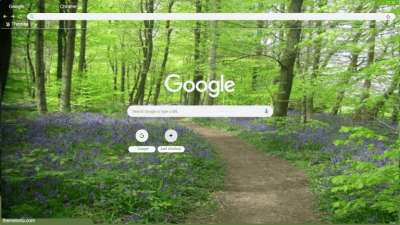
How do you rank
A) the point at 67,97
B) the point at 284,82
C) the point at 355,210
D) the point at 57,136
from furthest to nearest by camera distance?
1. the point at 284,82
2. the point at 67,97
3. the point at 57,136
4. the point at 355,210

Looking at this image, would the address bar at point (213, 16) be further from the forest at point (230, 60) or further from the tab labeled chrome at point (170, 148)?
the tab labeled chrome at point (170, 148)

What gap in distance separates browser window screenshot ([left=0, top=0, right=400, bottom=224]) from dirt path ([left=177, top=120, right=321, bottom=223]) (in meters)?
0.03

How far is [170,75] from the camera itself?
3.90 metres

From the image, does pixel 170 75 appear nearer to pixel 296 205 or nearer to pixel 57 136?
pixel 57 136

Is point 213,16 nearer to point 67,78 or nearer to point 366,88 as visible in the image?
point 67,78

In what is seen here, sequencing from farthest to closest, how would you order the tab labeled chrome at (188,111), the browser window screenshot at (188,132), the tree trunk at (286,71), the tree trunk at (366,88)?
the tree trunk at (286,71)
the tree trunk at (366,88)
the tab labeled chrome at (188,111)
the browser window screenshot at (188,132)

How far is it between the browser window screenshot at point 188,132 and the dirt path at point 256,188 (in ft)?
0.09

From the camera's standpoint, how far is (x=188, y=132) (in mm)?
4273

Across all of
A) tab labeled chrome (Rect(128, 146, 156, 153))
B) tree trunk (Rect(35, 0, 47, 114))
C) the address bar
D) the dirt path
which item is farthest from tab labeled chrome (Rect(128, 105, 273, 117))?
tree trunk (Rect(35, 0, 47, 114))

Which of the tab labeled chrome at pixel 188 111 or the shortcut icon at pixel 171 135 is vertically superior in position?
the tab labeled chrome at pixel 188 111

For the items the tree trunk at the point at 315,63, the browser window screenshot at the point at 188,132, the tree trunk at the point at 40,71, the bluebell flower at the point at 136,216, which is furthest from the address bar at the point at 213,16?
the bluebell flower at the point at 136,216

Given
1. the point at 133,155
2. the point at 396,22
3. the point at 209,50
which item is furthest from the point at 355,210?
the point at 209,50

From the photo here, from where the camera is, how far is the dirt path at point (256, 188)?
3.38 metres

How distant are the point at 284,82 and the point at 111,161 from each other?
520 cm
